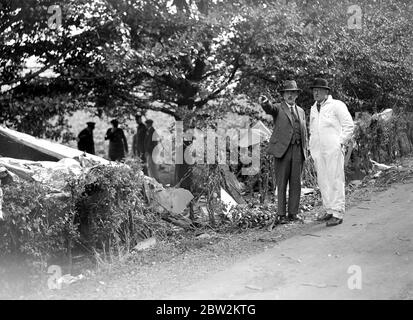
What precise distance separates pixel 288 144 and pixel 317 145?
0.39 metres

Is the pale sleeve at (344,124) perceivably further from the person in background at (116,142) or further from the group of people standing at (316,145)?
the person in background at (116,142)

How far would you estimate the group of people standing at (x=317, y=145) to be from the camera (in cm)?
725

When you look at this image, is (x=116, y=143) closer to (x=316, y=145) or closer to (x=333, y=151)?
(x=316, y=145)

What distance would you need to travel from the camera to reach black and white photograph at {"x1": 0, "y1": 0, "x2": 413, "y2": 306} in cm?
544

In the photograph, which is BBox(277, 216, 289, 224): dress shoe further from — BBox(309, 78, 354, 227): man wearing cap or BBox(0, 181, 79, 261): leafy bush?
BBox(0, 181, 79, 261): leafy bush

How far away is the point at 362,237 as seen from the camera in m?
6.62

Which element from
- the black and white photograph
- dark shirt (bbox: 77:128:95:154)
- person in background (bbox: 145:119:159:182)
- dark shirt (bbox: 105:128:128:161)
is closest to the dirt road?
the black and white photograph

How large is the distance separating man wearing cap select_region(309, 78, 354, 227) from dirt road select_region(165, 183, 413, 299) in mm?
309

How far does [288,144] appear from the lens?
7512 millimetres

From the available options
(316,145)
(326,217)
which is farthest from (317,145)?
(326,217)

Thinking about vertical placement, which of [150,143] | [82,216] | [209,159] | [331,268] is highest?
[150,143]

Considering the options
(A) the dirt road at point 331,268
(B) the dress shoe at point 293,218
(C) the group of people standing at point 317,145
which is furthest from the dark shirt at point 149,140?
(A) the dirt road at point 331,268
